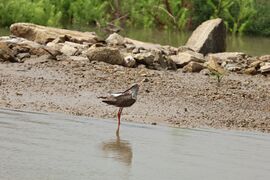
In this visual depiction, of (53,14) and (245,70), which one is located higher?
(53,14)

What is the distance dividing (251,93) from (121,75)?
2.33 meters

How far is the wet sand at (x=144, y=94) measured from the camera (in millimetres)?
11109

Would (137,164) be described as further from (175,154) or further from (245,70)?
(245,70)

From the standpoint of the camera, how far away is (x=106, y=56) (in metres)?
15.4

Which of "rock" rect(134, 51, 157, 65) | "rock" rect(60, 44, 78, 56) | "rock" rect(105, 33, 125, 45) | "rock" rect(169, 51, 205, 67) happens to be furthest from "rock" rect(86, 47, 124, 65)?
"rock" rect(105, 33, 125, 45)

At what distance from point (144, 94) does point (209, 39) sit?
8.11m

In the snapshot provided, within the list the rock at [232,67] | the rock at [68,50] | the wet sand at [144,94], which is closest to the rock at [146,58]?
the wet sand at [144,94]

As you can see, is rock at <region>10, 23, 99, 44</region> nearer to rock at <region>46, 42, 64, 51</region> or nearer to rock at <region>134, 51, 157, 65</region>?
rock at <region>46, 42, 64, 51</region>

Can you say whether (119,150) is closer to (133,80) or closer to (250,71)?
(133,80)

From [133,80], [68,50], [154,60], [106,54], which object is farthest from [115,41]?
[133,80]

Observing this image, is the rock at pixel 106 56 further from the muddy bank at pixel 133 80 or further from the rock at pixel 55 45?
the rock at pixel 55 45

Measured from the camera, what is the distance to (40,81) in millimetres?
13102

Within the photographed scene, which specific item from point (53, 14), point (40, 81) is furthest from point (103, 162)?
point (53, 14)

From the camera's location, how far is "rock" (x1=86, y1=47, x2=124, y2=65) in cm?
1539
